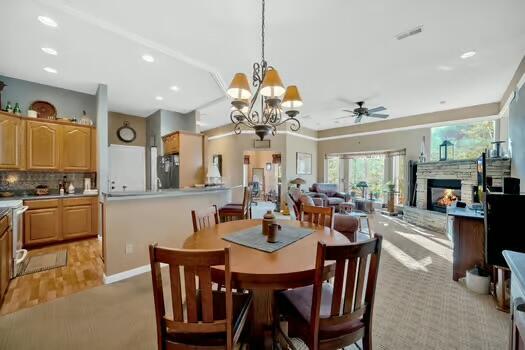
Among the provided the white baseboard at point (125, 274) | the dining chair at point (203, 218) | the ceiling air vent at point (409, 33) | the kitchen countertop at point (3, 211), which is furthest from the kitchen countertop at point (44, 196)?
the ceiling air vent at point (409, 33)

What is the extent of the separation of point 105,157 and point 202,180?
6.51 feet

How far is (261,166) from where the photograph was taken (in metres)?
10.9

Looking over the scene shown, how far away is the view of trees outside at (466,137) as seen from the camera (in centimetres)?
548

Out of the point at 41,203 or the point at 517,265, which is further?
the point at 41,203

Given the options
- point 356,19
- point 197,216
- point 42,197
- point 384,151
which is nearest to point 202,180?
point 42,197

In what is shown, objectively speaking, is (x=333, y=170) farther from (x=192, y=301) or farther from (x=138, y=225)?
(x=192, y=301)

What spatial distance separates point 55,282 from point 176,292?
274 centimetres

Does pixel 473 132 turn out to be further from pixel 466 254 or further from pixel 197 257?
pixel 197 257

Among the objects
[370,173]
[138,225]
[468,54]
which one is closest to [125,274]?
[138,225]

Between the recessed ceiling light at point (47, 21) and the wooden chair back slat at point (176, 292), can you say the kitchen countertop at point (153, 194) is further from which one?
the wooden chair back slat at point (176, 292)

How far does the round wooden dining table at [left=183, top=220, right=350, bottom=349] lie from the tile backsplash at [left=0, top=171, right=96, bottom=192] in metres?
4.13

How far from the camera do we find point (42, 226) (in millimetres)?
3713

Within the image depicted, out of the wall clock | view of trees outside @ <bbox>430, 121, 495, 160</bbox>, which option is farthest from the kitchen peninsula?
view of trees outside @ <bbox>430, 121, 495, 160</bbox>

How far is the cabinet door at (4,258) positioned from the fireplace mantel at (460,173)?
706 centimetres
